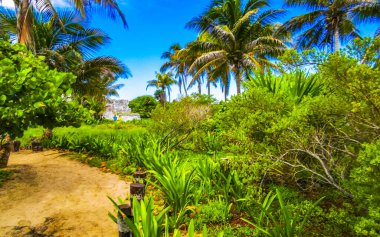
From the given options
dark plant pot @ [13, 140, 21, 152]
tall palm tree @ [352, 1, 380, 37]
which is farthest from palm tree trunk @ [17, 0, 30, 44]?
tall palm tree @ [352, 1, 380, 37]

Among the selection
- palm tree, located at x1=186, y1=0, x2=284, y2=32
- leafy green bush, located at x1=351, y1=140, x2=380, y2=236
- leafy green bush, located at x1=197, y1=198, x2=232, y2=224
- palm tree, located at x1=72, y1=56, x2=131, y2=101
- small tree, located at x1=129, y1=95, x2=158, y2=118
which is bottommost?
leafy green bush, located at x1=197, y1=198, x2=232, y2=224

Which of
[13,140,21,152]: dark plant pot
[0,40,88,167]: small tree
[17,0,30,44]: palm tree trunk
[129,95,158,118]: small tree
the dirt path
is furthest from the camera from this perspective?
[129,95,158,118]: small tree

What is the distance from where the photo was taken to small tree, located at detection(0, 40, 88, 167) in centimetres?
371

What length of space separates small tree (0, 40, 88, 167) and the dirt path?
49.8 inches

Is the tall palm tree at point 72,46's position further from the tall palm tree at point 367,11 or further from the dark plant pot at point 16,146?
the tall palm tree at point 367,11

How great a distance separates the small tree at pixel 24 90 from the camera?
3.71 metres

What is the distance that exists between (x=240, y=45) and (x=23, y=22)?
13595mm

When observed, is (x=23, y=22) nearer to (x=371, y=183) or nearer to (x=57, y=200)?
(x=57, y=200)

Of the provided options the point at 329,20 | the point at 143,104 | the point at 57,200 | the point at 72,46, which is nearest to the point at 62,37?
the point at 72,46

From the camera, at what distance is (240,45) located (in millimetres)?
17078

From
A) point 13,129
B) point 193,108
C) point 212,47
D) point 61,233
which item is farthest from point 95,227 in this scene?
point 212,47

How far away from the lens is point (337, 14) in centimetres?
1445

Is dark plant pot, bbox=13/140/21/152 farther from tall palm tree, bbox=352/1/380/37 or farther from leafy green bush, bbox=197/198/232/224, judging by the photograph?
tall palm tree, bbox=352/1/380/37

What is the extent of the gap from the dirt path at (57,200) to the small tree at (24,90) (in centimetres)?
126
